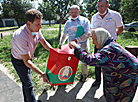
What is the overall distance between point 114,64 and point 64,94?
5.36 ft

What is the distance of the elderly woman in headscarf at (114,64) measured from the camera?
55.0 inches

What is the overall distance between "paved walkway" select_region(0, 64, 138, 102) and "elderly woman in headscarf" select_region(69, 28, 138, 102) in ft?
3.33

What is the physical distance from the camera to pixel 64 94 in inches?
105

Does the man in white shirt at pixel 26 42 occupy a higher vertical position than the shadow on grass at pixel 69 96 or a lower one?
higher

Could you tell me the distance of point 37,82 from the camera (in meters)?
3.14

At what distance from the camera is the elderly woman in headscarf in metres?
1.40

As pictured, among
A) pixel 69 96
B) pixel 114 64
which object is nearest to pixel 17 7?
pixel 69 96

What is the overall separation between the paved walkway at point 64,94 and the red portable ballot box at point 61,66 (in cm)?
51

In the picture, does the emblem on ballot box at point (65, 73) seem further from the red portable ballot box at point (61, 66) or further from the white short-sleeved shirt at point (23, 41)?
the white short-sleeved shirt at point (23, 41)

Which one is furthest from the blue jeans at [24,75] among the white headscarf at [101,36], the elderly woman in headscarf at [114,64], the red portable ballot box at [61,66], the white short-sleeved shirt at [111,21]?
the white short-sleeved shirt at [111,21]

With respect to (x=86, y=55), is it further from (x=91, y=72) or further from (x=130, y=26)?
(x=130, y=26)

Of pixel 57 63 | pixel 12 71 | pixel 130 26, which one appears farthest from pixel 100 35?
pixel 130 26

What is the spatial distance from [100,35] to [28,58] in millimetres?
1052

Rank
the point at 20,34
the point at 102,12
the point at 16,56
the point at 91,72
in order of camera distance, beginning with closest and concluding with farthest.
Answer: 1. the point at 20,34
2. the point at 16,56
3. the point at 102,12
4. the point at 91,72
